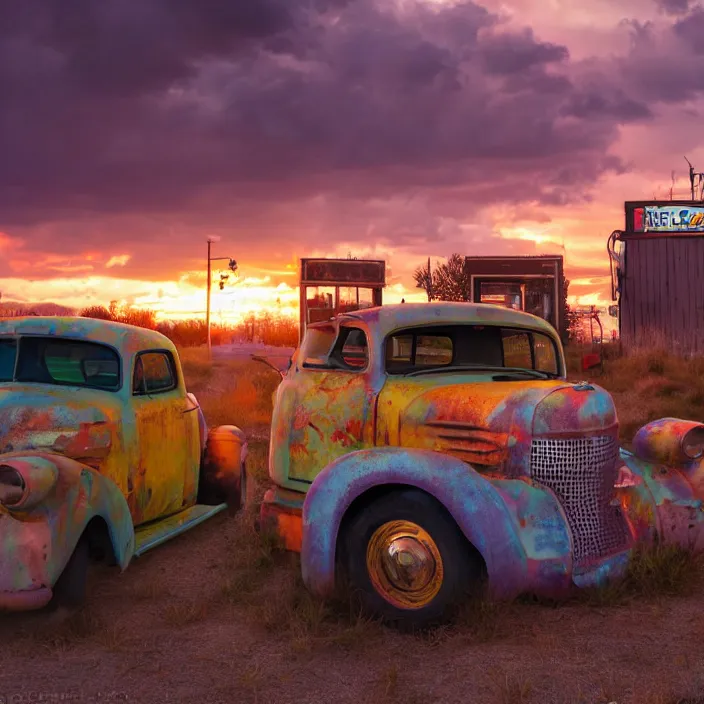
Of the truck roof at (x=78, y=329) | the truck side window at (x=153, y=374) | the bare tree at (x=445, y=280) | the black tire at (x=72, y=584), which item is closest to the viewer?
the black tire at (x=72, y=584)

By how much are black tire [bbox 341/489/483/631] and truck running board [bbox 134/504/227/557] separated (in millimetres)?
1649

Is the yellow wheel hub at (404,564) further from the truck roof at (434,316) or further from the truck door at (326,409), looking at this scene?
the truck roof at (434,316)

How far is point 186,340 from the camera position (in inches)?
1916

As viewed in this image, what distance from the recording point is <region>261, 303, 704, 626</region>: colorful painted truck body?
422 cm

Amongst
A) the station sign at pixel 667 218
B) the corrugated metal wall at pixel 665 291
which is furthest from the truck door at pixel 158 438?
the station sign at pixel 667 218

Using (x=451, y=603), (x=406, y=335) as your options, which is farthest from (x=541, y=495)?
(x=406, y=335)

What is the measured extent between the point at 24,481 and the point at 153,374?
2.29m

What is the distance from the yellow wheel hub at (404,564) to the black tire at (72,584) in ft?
5.35

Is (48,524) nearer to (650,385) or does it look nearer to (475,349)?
(475,349)

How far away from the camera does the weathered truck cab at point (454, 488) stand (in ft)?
13.8

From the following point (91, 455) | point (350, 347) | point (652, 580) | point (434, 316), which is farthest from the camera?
point (350, 347)

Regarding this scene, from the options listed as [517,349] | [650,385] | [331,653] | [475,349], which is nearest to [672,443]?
[517,349]

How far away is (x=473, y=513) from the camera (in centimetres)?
414

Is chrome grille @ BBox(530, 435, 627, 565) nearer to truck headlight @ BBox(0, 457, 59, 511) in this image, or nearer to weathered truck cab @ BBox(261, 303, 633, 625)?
weathered truck cab @ BBox(261, 303, 633, 625)
